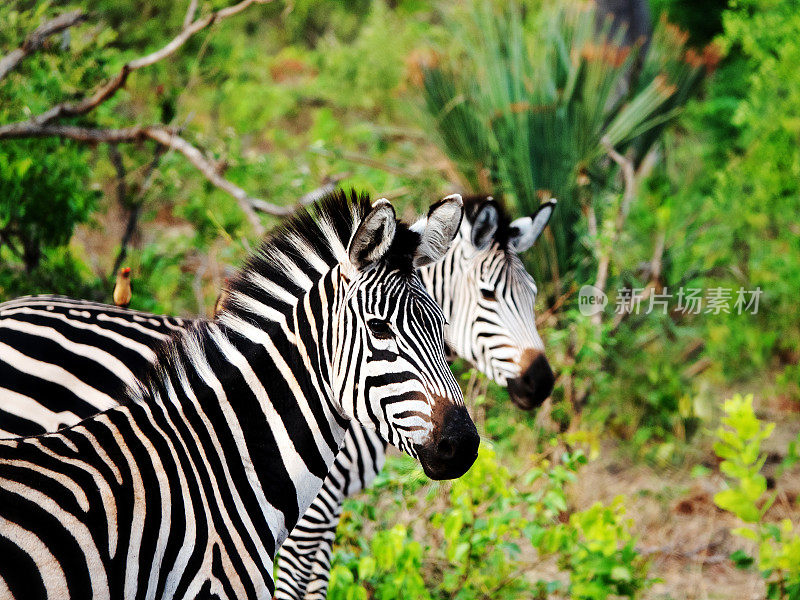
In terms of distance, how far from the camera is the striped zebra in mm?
1890

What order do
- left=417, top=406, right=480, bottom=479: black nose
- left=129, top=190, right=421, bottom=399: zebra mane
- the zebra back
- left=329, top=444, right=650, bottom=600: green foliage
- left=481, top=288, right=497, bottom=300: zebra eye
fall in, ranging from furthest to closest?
left=481, top=288, right=497, bottom=300: zebra eye, left=329, top=444, right=650, bottom=600: green foliage, the zebra back, left=129, top=190, right=421, bottom=399: zebra mane, left=417, top=406, right=480, bottom=479: black nose

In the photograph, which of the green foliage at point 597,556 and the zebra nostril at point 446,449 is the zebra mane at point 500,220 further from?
the zebra nostril at point 446,449

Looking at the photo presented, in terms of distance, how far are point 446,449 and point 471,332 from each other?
5.87ft

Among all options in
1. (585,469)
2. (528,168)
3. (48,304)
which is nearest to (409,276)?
(48,304)

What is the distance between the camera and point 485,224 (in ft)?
12.4

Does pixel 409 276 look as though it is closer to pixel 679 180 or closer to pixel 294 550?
pixel 294 550

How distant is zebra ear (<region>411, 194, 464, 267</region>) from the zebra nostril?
0.59 m

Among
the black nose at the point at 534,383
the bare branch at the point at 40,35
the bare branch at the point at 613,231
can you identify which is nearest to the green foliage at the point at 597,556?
the black nose at the point at 534,383

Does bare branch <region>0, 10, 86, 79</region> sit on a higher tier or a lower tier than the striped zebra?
higher

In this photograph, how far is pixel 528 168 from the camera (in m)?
5.69

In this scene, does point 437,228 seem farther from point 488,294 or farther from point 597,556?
point 597,556

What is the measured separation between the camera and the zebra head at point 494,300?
12.1 ft

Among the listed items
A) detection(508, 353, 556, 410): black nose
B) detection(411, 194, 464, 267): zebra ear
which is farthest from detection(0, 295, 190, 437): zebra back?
detection(508, 353, 556, 410): black nose

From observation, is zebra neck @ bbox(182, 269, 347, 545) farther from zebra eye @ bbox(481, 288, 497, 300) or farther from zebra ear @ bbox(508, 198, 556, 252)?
zebra ear @ bbox(508, 198, 556, 252)
